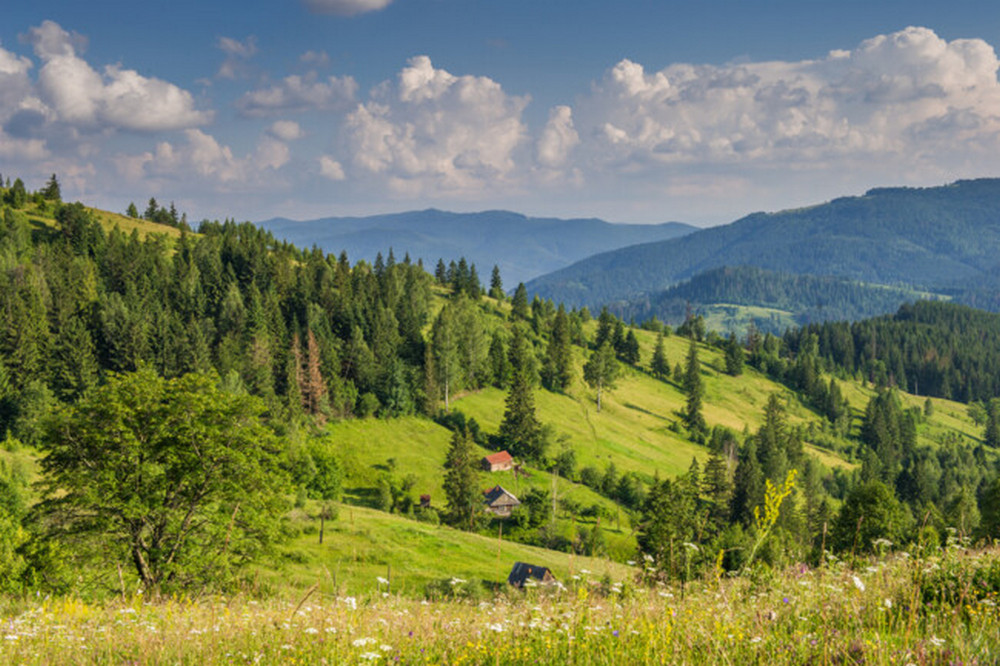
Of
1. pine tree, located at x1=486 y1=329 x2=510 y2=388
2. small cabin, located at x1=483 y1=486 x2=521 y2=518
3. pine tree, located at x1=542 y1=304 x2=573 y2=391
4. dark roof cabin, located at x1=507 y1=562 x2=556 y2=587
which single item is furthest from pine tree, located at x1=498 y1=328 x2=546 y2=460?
dark roof cabin, located at x1=507 y1=562 x2=556 y2=587

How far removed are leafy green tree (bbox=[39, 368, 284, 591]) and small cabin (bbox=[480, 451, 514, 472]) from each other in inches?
2860

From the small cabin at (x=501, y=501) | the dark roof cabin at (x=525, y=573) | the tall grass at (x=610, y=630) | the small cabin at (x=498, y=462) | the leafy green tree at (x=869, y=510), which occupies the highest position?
the tall grass at (x=610, y=630)

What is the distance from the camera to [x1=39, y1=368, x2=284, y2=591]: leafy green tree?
2258cm

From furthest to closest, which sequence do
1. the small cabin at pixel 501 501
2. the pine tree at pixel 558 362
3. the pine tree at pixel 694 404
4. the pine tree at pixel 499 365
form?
the pine tree at pixel 694 404
the pine tree at pixel 558 362
the pine tree at pixel 499 365
the small cabin at pixel 501 501

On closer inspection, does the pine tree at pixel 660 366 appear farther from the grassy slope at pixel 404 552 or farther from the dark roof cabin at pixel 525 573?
the dark roof cabin at pixel 525 573

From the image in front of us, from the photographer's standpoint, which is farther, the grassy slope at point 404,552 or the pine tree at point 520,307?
the pine tree at point 520,307

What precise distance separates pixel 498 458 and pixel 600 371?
47537mm

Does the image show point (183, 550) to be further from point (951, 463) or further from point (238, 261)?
point (951, 463)

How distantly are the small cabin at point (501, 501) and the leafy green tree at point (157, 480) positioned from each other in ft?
203

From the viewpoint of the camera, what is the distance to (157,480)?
23.3 m

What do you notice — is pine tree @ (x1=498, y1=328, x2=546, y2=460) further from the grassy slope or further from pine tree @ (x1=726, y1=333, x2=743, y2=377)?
pine tree @ (x1=726, y1=333, x2=743, y2=377)

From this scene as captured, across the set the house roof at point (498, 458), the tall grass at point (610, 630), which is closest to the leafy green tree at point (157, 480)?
the tall grass at point (610, 630)

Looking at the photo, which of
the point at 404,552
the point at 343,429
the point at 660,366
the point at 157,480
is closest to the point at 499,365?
the point at 343,429

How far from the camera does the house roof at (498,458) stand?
97.1 m
